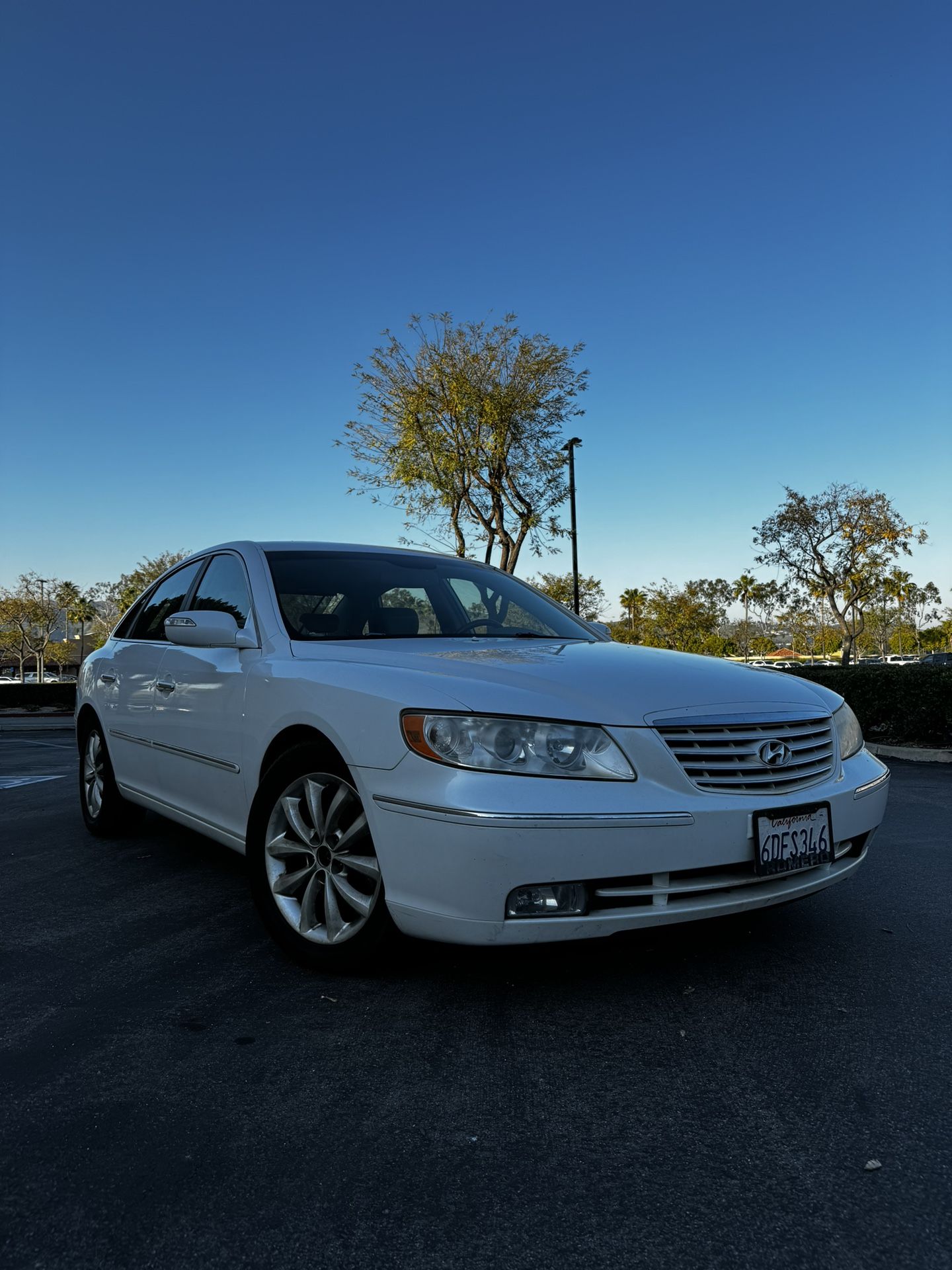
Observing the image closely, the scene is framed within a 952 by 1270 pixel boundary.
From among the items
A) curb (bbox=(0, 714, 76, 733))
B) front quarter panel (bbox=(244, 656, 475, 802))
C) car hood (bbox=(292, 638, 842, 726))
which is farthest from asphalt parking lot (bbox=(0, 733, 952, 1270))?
curb (bbox=(0, 714, 76, 733))

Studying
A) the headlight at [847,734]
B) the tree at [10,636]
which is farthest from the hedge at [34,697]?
the tree at [10,636]

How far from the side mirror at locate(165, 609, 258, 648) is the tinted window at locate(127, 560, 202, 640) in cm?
95

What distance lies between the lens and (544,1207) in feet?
5.88

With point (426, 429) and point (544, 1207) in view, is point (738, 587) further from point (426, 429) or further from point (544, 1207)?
point (544, 1207)

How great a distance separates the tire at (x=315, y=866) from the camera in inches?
115

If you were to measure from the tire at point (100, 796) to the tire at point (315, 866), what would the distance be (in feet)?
7.68

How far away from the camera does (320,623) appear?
3785mm

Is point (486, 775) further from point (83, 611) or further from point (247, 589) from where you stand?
point (83, 611)

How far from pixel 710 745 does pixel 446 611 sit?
1812 mm

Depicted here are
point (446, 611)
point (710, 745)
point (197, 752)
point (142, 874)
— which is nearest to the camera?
point (710, 745)

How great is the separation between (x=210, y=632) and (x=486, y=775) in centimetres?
166

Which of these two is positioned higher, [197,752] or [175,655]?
[175,655]

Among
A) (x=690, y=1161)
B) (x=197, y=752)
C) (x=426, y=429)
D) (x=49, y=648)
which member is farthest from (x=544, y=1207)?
(x=49, y=648)

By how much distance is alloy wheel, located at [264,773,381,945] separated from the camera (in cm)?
293
